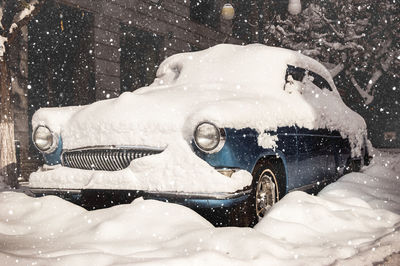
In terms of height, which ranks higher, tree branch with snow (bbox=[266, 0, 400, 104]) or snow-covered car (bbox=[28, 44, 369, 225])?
tree branch with snow (bbox=[266, 0, 400, 104])

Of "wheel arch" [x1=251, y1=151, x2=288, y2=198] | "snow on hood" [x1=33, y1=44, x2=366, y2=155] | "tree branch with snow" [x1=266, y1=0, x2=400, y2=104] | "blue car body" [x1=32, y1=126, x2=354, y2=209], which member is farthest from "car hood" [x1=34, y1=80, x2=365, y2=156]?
"tree branch with snow" [x1=266, y1=0, x2=400, y2=104]

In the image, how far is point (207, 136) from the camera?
326 centimetres

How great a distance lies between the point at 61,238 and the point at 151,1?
10921 mm

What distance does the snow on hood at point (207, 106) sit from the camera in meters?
3.44

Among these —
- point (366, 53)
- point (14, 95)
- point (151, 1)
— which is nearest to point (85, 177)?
point (14, 95)

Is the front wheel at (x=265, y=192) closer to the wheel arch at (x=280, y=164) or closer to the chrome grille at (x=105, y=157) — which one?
the wheel arch at (x=280, y=164)

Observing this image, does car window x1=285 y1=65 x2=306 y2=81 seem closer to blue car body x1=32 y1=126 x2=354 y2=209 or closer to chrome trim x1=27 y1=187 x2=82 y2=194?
blue car body x1=32 y1=126 x2=354 y2=209

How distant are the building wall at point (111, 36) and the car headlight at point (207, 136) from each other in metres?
8.13

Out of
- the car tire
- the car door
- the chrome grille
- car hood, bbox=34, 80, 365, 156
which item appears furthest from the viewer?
the car door

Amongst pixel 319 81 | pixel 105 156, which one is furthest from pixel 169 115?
pixel 319 81

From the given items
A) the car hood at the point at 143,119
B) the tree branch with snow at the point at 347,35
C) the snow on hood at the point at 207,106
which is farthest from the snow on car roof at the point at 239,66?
the tree branch with snow at the point at 347,35

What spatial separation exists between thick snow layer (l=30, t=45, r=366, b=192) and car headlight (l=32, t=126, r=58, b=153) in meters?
0.06

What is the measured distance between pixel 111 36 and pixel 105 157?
8.53m

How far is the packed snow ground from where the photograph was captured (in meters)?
2.55
